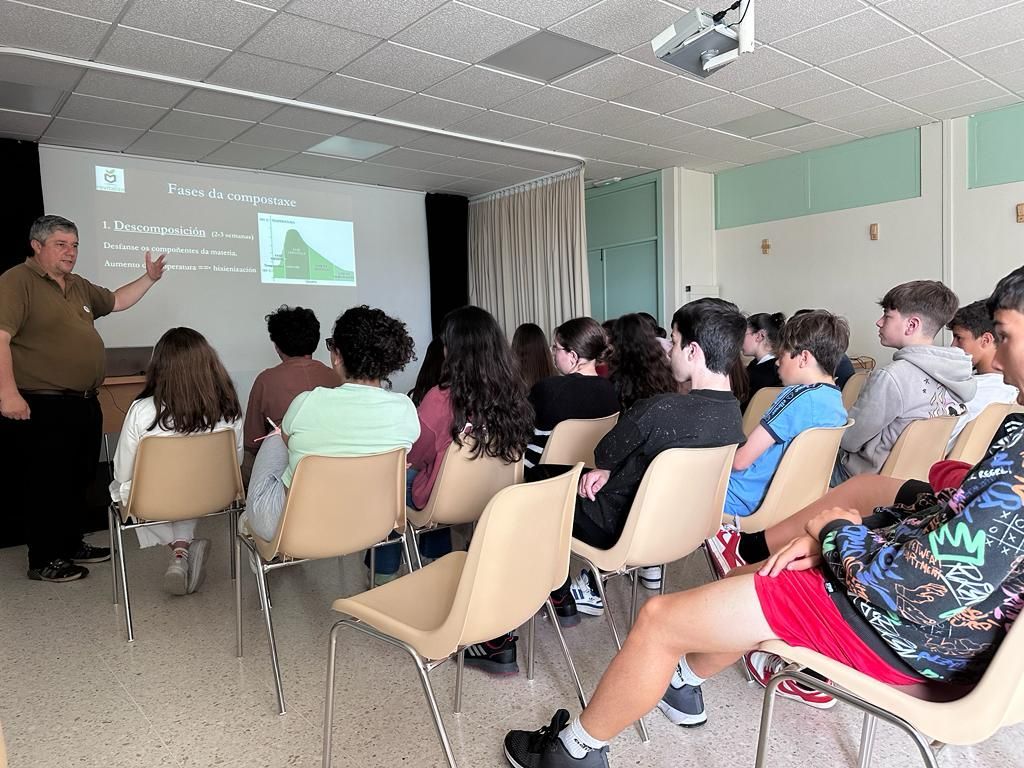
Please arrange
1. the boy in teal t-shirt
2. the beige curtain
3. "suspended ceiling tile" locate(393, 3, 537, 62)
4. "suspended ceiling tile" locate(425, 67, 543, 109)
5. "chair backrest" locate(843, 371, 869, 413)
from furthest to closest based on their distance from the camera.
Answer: the beige curtain, "suspended ceiling tile" locate(425, 67, 543, 109), "chair backrest" locate(843, 371, 869, 413), "suspended ceiling tile" locate(393, 3, 537, 62), the boy in teal t-shirt

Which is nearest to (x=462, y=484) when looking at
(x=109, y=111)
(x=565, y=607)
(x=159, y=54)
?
(x=565, y=607)

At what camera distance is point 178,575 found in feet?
9.84

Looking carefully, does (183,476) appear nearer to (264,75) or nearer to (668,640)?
(668,640)

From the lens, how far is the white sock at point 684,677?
1.91 meters

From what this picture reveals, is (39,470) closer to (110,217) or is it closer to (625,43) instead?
(110,217)

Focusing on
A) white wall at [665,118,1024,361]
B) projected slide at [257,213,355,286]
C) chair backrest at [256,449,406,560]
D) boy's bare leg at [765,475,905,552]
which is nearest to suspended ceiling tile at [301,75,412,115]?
projected slide at [257,213,355,286]

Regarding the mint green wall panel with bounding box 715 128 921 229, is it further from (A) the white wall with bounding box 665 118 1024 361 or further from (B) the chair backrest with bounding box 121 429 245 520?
(B) the chair backrest with bounding box 121 429 245 520

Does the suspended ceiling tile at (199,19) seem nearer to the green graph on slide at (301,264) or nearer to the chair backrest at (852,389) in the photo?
the green graph on slide at (301,264)

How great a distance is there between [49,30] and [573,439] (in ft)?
11.2

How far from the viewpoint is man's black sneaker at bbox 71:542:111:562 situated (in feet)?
11.6

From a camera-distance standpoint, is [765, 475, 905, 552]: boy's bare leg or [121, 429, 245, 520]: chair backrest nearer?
[765, 475, 905, 552]: boy's bare leg

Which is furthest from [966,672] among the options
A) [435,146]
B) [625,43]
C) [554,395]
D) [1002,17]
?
[435,146]

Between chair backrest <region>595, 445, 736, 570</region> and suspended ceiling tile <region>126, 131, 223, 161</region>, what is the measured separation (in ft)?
16.3

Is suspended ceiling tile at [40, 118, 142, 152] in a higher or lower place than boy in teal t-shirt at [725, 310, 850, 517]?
higher
